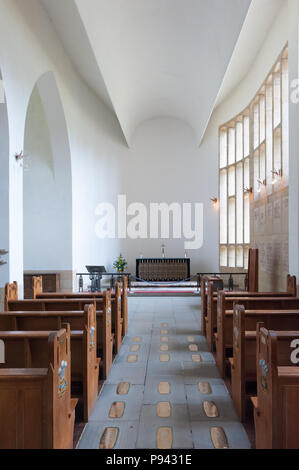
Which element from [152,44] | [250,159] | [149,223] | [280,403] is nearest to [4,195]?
[280,403]

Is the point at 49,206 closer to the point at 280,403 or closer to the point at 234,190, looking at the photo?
the point at 234,190

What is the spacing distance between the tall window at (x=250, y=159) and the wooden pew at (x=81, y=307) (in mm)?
3973

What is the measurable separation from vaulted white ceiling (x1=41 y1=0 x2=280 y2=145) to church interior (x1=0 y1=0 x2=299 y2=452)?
0.05 metres

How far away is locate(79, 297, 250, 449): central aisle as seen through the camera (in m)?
2.43

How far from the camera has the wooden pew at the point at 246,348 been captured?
9.09ft

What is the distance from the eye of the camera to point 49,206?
8.86 metres

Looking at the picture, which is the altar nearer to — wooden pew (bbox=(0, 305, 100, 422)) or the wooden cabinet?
the wooden cabinet

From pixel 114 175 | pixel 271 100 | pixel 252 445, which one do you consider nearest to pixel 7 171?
pixel 252 445

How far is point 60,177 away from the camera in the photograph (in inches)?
342

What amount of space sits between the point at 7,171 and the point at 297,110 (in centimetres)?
415

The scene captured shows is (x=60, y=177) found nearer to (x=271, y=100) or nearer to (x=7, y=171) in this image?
(x=7, y=171)

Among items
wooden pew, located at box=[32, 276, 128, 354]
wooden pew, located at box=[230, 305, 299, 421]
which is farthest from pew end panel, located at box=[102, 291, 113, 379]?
wooden pew, located at box=[230, 305, 299, 421]

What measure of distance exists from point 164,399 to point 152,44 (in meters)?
7.26

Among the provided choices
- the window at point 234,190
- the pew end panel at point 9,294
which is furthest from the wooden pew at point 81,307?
the window at point 234,190
